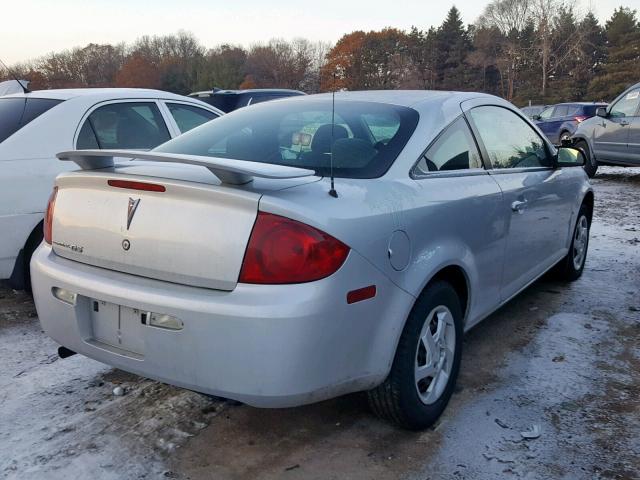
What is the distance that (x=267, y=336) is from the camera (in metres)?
2.02

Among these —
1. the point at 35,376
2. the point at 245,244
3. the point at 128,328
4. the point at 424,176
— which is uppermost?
the point at 424,176

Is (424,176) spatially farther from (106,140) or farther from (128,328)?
(106,140)

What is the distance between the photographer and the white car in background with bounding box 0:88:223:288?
3.92m

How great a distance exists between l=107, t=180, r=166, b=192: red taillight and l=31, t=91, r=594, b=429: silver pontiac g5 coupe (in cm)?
1

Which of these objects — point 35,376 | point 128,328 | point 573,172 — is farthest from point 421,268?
point 573,172

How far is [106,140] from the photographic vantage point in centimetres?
463

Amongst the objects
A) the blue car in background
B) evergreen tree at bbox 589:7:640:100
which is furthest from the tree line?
the blue car in background

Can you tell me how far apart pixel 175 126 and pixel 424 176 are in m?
3.03

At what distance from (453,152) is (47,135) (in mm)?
2847

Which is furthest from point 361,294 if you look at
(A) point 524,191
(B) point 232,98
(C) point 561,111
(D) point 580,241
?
(C) point 561,111

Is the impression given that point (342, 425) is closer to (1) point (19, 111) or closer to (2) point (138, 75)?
(1) point (19, 111)

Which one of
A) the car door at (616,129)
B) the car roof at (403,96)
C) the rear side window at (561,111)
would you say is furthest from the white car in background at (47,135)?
the rear side window at (561,111)

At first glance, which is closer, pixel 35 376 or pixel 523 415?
pixel 523 415

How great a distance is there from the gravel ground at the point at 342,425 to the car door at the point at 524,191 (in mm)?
501
